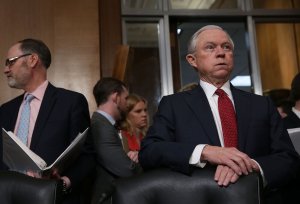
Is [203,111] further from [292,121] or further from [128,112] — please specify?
A: [128,112]

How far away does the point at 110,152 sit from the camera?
2.57 m

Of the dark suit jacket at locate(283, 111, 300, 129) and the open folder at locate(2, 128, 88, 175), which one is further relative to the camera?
the dark suit jacket at locate(283, 111, 300, 129)

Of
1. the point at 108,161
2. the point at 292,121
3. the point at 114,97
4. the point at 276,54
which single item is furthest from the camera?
the point at 276,54

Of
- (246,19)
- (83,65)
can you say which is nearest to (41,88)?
(83,65)

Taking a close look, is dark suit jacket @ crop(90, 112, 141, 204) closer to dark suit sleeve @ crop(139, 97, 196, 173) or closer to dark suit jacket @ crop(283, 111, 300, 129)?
dark suit sleeve @ crop(139, 97, 196, 173)

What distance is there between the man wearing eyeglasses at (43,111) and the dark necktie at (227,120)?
31.1 inches

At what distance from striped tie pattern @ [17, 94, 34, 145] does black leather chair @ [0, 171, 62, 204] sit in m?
0.83

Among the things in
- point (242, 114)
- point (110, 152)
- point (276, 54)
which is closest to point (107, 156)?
point (110, 152)

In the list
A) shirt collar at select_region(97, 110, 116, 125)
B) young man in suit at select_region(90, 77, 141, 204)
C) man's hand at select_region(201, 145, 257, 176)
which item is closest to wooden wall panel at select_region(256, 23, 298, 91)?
shirt collar at select_region(97, 110, 116, 125)

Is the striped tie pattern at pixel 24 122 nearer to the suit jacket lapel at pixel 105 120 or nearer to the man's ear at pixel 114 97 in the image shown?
the suit jacket lapel at pixel 105 120

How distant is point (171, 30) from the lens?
483 centimetres

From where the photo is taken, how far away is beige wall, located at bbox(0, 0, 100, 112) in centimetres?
416

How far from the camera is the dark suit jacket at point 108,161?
2.52m

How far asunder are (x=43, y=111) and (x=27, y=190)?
954mm
